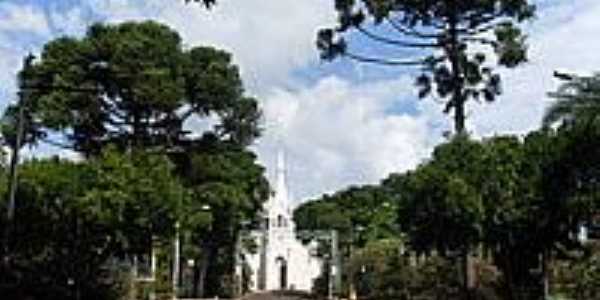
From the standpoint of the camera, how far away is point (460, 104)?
38.8 m

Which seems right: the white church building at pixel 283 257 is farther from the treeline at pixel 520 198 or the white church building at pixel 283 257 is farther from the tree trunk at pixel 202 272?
the treeline at pixel 520 198

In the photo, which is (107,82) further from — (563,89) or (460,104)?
(563,89)

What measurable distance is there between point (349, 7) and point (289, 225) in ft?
289

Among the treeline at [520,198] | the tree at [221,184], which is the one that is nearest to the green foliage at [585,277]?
the treeline at [520,198]

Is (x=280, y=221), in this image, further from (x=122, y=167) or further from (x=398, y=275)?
(x=122, y=167)

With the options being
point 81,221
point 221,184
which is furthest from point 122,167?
point 221,184

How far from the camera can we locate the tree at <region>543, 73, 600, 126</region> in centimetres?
3419

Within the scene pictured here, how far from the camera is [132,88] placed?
5747cm

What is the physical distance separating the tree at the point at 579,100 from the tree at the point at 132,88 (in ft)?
80.6

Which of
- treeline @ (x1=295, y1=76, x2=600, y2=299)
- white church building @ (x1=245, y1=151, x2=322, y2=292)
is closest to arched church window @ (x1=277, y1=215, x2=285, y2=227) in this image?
white church building @ (x1=245, y1=151, x2=322, y2=292)

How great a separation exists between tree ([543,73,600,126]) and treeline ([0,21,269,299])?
13.4m

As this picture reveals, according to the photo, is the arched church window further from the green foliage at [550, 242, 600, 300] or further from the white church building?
the green foliage at [550, 242, 600, 300]

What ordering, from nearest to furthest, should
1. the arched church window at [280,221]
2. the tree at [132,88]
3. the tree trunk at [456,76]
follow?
the tree trunk at [456,76] → the tree at [132,88] → the arched church window at [280,221]

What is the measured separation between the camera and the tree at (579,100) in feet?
112
